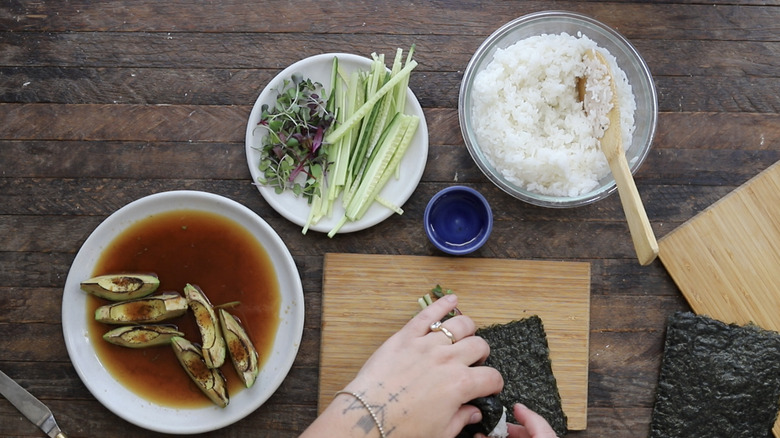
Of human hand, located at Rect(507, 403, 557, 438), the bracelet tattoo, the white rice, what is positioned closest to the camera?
the bracelet tattoo

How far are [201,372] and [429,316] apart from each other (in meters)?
0.80

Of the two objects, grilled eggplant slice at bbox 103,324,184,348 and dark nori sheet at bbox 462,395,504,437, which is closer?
dark nori sheet at bbox 462,395,504,437

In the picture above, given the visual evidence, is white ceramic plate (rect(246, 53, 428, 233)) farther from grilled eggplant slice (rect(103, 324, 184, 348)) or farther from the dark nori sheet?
the dark nori sheet

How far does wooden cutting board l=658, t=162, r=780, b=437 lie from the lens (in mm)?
2188

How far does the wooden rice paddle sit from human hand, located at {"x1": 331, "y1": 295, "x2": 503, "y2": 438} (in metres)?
0.54

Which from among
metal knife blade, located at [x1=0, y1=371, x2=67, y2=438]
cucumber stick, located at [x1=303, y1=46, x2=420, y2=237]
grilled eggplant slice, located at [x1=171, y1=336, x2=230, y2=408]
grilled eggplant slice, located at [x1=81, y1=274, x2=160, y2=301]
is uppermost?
cucumber stick, located at [x1=303, y1=46, x2=420, y2=237]

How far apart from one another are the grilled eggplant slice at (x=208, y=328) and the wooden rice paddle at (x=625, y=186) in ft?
4.43

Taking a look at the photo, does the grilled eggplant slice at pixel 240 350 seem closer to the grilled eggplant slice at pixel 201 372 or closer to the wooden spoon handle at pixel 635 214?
the grilled eggplant slice at pixel 201 372

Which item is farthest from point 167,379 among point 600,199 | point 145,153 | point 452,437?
point 600,199

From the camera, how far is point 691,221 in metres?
2.21

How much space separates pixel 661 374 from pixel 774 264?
0.54m

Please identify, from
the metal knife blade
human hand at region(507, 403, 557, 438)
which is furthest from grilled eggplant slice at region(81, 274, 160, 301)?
human hand at region(507, 403, 557, 438)

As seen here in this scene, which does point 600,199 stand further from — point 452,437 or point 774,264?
point 452,437

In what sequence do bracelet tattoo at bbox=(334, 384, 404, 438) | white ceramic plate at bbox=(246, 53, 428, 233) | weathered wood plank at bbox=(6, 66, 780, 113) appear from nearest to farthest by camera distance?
bracelet tattoo at bbox=(334, 384, 404, 438) < white ceramic plate at bbox=(246, 53, 428, 233) < weathered wood plank at bbox=(6, 66, 780, 113)
